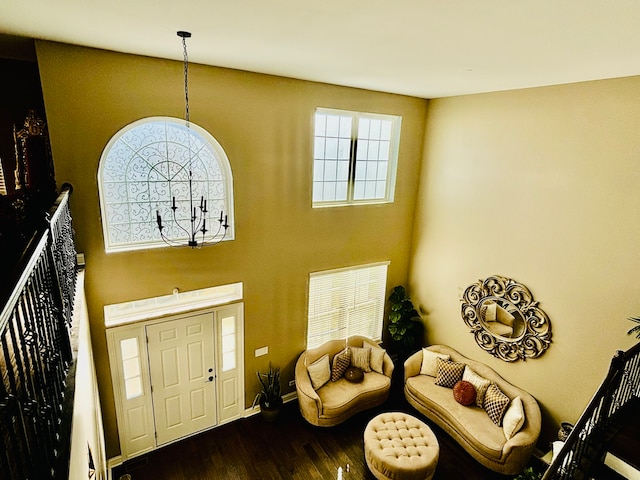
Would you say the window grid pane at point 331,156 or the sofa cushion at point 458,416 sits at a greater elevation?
the window grid pane at point 331,156

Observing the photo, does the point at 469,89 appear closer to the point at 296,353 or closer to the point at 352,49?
the point at 352,49

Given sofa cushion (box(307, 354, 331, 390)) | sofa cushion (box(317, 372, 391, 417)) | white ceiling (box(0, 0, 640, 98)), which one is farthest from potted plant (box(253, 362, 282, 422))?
white ceiling (box(0, 0, 640, 98))

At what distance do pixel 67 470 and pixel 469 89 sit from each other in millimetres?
5823

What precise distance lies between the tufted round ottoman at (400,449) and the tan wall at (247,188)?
183 cm

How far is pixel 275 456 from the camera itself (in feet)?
17.2

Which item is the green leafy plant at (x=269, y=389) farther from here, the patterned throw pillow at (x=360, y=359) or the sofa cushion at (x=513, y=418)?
the sofa cushion at (x=513, y=418)

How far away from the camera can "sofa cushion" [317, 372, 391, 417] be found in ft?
18.4

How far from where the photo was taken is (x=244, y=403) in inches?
234

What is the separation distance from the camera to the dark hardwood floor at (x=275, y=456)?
4969 millimetres

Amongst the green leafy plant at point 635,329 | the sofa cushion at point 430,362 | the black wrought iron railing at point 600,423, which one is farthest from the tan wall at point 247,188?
the black wrought iron railing at point 600,423

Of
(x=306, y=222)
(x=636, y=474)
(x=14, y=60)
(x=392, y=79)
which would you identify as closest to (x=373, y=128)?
(x=392, y=79)

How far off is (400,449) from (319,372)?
1644mm

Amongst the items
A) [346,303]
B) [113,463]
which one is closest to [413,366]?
[346,303]

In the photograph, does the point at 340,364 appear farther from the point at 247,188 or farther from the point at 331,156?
the point at 331,156
